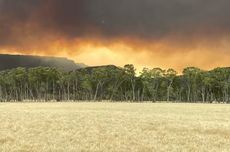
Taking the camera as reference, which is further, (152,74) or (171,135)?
(152,74)

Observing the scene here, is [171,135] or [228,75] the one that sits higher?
[228,75]

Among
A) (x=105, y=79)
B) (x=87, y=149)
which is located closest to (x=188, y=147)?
(x=87, y=149)

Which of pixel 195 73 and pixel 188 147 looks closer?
pixel 188 147

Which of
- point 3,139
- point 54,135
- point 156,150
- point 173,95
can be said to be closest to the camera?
point 156,150

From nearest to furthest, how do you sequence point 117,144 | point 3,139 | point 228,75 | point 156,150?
point 156,150, point 117,144, point 3,139, point 228,75

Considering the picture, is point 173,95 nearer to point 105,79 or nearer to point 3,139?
point 105,79

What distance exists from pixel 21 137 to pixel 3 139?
1.28 meters

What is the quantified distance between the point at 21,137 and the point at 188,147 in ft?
36.8

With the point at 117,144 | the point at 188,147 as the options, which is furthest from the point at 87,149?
the point at 188,147

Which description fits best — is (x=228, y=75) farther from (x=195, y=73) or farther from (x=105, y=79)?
(x=105, y=79)

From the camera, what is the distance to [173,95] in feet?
585

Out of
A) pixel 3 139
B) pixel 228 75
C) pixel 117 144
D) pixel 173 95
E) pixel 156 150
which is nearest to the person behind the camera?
pixel 156 150

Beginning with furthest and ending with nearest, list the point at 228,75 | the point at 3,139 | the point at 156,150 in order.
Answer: the point at 228,75
the point at 3,139
the point at 156,150

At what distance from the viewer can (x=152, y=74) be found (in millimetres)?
179375
